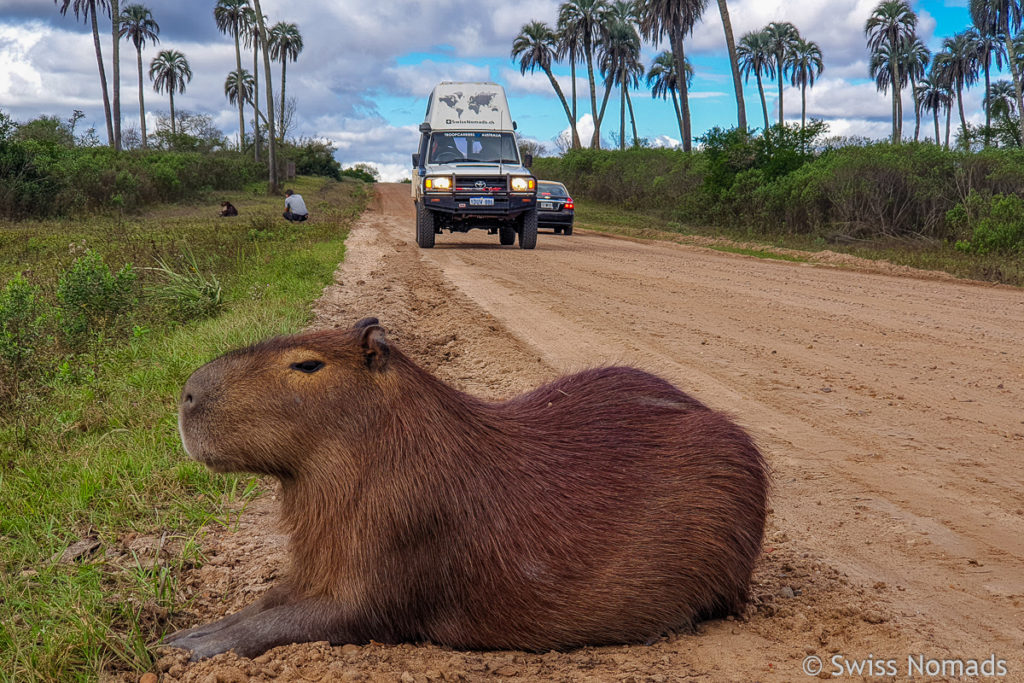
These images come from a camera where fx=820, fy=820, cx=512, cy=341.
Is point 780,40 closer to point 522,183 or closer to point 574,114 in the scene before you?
point 574,114

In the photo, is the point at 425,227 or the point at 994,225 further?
the point at 425,227

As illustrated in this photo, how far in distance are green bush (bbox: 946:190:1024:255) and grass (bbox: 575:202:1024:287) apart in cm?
31

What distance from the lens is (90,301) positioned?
342 inches

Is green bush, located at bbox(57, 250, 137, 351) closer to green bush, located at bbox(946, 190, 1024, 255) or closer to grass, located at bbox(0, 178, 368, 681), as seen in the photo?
grass, located at bbox(0, 178, 368, 681)

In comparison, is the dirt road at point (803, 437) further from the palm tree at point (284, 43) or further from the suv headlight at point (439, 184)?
the palm tree at point (284, 43)

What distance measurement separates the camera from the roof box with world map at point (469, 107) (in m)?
18.4

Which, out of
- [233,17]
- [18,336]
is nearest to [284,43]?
[233,17]

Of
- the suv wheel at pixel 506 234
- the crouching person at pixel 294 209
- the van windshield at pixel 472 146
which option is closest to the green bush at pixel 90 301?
the van windshield at pixel 472 146

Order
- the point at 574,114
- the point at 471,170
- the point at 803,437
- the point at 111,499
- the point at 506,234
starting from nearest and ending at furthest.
A: the point at 111,499 → the point at 803,437 → the point at 471,170 → the point at 506,234 → the point at 574,114

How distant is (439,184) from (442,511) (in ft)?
47.6

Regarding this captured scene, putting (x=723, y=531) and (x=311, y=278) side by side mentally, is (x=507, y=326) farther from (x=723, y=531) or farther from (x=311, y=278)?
(x=723, y=531)

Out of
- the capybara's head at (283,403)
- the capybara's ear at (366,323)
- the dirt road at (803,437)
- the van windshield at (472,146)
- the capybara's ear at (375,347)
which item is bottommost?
the dirt road at (803,437)

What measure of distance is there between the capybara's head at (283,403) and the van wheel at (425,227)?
1469 centimetres

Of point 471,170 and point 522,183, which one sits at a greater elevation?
point 471,170
